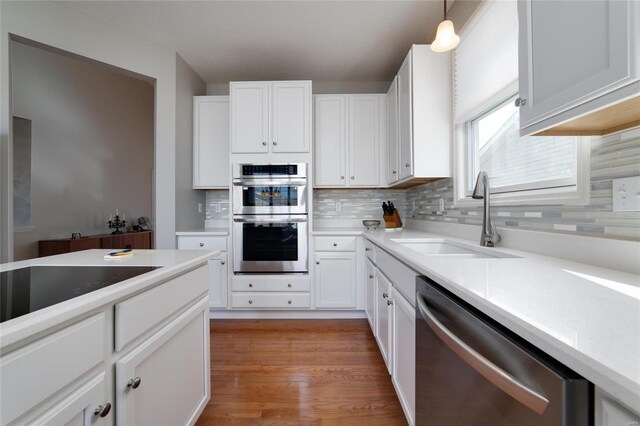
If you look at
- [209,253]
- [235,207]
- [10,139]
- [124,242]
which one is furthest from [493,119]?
[124,242]

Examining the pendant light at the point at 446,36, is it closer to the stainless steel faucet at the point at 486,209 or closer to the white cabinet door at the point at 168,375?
the stainless steel faucet at the point at 486,209

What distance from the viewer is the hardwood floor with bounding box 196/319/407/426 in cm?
141

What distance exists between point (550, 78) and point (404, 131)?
1.48 metres

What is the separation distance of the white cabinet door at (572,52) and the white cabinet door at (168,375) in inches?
56.7

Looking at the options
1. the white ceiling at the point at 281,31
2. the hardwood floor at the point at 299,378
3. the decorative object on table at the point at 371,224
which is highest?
the white ceiling at the point at 281,31

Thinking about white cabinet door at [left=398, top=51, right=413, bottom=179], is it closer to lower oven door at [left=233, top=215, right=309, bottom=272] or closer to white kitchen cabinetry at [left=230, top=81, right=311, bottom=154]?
white kitchen cabinetry at [left=230, top=81, right=311, bottom=154]

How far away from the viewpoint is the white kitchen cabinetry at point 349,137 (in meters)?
2.88

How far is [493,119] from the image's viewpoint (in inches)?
66.9

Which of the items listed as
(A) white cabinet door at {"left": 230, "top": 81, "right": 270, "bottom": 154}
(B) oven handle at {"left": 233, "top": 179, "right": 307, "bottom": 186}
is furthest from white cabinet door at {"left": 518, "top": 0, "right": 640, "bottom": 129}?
(A) white cabinet door at {"left": 230, "top": 81, "right": 270, "bottom": 154}

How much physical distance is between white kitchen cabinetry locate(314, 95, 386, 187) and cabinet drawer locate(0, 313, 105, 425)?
241 cm

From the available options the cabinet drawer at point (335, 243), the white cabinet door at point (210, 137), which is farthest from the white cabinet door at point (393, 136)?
the white cabinet door at point (210, 137)

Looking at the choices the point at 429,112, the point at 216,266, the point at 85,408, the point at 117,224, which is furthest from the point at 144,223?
the point at 429,112

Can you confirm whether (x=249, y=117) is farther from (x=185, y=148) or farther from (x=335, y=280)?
(x=335, y=280)

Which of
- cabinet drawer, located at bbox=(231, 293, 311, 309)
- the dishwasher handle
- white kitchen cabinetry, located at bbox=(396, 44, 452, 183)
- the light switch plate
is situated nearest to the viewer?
the dishwasher handle
